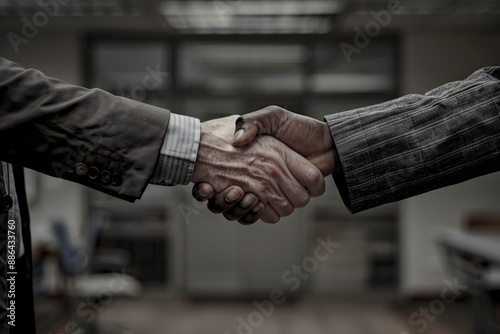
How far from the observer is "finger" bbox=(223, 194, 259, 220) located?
103 centimetres

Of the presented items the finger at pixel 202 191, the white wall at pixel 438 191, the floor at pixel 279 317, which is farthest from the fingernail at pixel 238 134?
the white wall at pixel 438 191

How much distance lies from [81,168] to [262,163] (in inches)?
16.1

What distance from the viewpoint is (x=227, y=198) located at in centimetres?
101

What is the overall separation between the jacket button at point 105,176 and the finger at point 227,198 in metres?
0.30

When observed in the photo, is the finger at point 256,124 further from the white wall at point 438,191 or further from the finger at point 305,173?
the white wall at point 438,191

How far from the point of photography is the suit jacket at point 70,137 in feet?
2.28

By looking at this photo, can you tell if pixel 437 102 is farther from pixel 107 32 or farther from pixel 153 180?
pixel 107 32

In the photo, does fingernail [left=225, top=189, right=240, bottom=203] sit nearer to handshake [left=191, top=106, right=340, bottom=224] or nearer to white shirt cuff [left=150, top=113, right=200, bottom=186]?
handshake [left=191, top=106, right=340, bottom=224]

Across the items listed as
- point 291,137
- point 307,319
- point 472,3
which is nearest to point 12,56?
point 307,319

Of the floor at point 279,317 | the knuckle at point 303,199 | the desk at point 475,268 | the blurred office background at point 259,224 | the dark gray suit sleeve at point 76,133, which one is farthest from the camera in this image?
the blurred office background at point 259,224

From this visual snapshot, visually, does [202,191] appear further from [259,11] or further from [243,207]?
[259,11]

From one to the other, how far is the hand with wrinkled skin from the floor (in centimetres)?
234

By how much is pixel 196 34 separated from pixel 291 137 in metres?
3.41

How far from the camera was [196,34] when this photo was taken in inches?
169
